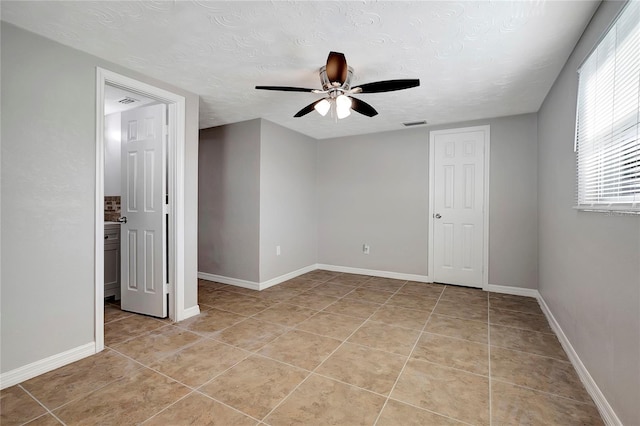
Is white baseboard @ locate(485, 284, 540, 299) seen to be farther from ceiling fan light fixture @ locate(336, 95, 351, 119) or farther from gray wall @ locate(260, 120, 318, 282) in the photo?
ceiling fan light fixture @ locate(336, 95, 351, 119)

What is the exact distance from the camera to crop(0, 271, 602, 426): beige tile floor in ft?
5.42

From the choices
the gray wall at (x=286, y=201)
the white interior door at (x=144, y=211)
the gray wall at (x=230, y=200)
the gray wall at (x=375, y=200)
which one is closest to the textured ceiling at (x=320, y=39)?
the white interior door at (x=144, y=211)

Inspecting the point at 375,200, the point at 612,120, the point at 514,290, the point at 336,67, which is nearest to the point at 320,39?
the point at 336,67

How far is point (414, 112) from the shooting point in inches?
147

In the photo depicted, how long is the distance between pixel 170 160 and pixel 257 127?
1429 mm

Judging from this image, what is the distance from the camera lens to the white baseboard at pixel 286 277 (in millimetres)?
4133

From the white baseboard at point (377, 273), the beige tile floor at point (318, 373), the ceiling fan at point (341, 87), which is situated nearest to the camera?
the beige tile floor at point (318, 373)

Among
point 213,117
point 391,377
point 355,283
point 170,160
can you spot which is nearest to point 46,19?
point 170,160

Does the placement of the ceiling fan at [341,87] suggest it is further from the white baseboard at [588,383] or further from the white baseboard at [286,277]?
the white baseboard at [286,277]

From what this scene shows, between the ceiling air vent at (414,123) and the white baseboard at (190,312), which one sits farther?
the ceiling air vent at (414,123)

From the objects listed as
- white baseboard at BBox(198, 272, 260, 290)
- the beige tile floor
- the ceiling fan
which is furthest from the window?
white baseboard at BBox(198, 272, 260, 290)

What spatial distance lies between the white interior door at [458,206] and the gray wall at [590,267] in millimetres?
960

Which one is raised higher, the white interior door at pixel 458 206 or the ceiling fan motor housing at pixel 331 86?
the ceiling fan motor housing at pixel 331 86

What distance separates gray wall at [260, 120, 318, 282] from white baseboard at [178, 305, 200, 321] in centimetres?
105
